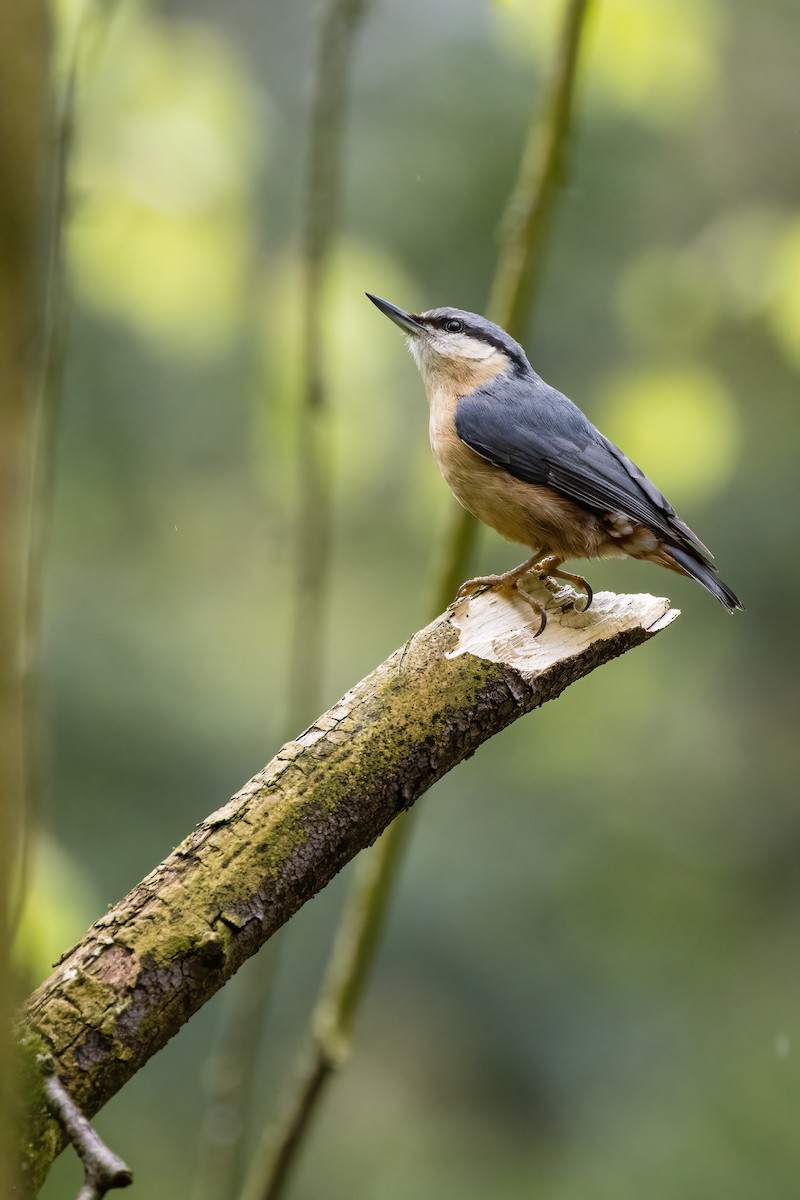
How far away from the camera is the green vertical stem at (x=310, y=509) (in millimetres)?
2668

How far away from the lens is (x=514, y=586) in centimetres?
231

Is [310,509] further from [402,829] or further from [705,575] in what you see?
[705,575]

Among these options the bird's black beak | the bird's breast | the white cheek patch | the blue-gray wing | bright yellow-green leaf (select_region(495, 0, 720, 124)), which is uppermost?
bright yellow-green leaf (select_region(495, 0, 720, 124))

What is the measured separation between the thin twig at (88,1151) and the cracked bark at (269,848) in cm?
3

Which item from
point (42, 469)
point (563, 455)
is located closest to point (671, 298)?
point (563, 455)

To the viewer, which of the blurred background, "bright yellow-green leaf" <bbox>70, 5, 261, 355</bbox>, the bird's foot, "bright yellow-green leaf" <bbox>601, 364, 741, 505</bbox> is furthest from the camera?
the blurred background

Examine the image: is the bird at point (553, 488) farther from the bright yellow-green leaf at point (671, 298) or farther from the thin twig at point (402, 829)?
the bright yellow-green leaf at point (671, 298)

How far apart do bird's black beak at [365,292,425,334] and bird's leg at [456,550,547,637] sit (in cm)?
85

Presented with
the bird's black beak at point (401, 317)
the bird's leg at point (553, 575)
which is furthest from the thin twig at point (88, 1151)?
the bird's black beak at point (401, 317)

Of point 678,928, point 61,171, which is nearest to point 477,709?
point 61,171

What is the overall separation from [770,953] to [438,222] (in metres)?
3.77

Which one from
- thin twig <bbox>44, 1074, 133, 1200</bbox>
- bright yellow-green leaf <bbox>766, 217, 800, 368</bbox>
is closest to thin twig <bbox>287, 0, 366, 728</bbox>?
bright yellow-green leaf <bbox>766, 217, 800, 368</bbox>

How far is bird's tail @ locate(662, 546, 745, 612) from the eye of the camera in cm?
256

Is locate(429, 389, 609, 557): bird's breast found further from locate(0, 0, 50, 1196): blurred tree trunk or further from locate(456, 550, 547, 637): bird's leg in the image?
locate(0, 0, 50, 1196): blurred tree trunk
